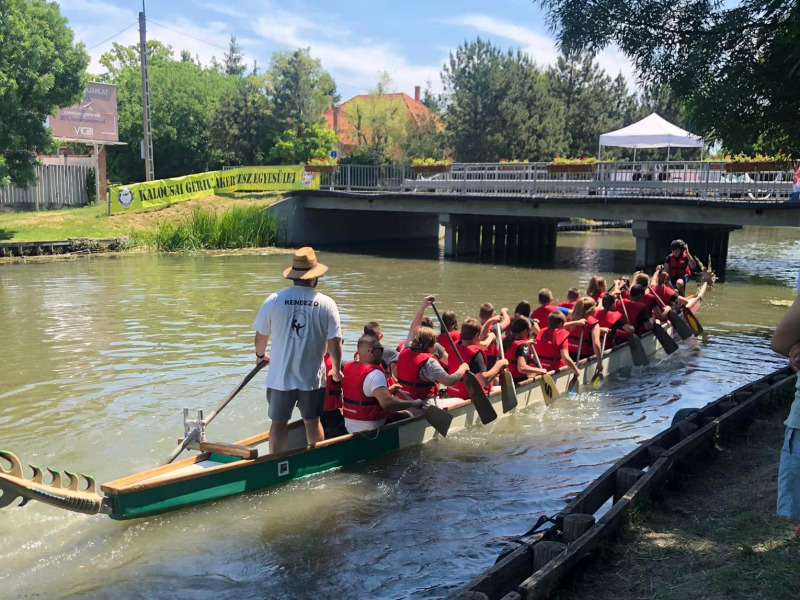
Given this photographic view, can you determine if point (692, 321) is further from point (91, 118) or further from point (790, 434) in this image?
point (91, 118)

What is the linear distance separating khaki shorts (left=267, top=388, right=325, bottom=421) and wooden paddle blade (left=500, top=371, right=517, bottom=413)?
10.0 feet

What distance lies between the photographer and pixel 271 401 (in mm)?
6754

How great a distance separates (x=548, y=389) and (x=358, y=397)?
3434 millimetres

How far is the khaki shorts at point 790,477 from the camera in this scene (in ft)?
12.2

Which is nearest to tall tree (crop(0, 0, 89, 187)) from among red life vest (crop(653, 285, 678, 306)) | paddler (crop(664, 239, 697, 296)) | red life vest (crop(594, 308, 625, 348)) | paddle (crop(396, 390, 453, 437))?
paddler (crop(664, 239, 697, 296))

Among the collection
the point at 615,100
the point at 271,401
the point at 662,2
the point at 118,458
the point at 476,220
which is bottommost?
the point at 118,458

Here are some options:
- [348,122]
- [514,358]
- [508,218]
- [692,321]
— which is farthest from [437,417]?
[348,122]

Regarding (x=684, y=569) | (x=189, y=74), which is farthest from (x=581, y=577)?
(x=189, y=74)

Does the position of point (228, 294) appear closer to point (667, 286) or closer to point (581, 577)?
point (667, 286)

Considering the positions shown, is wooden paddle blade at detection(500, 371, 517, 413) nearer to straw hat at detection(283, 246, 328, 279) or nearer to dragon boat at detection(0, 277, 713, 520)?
dragon boat at detection(0, 277, 713, 520)

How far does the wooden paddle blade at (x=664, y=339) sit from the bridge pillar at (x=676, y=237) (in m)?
12.7

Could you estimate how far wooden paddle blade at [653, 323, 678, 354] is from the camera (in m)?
13.1

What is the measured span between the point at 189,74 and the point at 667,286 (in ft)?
167

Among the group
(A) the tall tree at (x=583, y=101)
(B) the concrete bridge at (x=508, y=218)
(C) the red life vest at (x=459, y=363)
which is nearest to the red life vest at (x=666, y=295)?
(C) the red life vest at (x=459, y=363)
